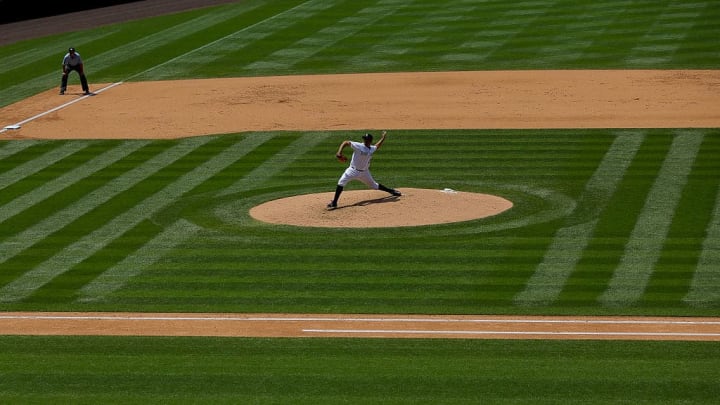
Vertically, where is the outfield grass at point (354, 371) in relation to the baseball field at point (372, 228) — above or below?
above

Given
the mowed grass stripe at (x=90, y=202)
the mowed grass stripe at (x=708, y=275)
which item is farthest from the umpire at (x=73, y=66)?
the mowed grass stripe at (x=708, y=275)

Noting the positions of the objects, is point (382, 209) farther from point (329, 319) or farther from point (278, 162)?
point (329, 319)

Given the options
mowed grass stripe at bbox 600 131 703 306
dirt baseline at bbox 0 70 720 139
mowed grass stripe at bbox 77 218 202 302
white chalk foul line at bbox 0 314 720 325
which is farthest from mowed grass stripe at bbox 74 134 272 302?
dirt baseline at bbox 0 70 720 139

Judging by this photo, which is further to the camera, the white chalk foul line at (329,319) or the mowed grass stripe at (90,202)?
the mowed grass stripe at (90,202)

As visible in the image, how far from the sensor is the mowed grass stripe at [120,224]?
21703 mm

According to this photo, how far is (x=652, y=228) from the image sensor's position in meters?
23.7

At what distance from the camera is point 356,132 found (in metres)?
34.8

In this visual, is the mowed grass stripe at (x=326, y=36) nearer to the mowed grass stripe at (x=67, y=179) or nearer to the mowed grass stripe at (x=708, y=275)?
the mowed grass stripe at (x=67, y=179)

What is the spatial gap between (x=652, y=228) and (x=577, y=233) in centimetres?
143

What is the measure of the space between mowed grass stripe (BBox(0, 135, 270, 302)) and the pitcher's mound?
2420 mm

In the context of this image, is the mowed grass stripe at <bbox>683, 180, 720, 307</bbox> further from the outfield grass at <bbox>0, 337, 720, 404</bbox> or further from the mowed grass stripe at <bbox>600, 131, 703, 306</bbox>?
the outfield grass at <bbox>0, 337, 720, 404</bbox>

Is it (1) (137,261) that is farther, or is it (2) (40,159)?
(2) (40,159)

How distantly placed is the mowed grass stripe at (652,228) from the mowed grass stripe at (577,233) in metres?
0.82

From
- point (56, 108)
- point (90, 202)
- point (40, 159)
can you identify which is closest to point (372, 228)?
point (90, 202)
